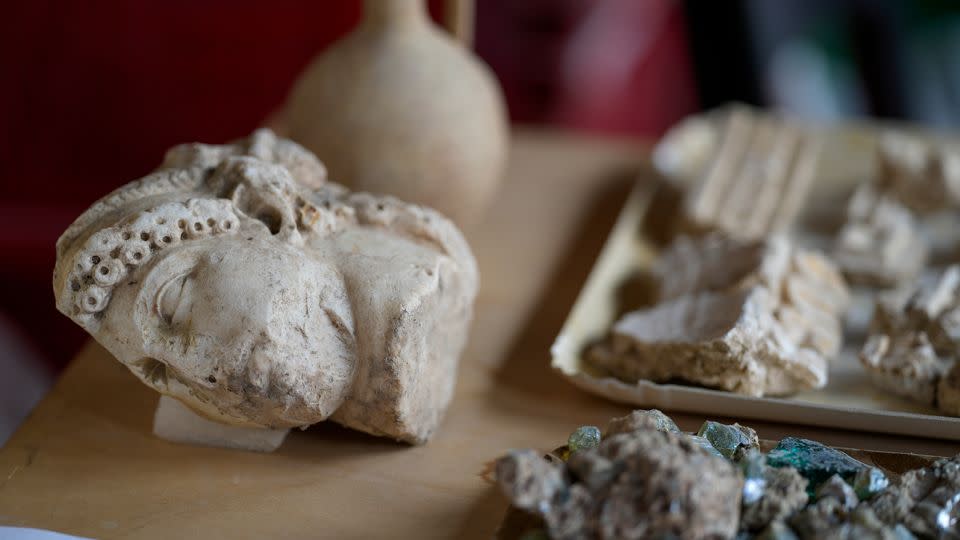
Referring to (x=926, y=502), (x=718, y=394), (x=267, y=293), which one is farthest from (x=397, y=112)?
(x=926, y=502)

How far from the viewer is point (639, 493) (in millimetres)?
1214

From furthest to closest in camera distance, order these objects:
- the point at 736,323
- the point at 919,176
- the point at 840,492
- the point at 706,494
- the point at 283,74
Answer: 1. the point at 283,74
2. the point at 919,176
3. the point at 736,323
4. the point at 840,492
5. the point at 706,494

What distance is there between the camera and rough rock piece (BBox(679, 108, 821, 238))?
7.36 feet

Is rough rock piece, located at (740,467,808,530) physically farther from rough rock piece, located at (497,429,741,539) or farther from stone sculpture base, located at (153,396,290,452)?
stone sculpture base, located at (153,396,290,452)

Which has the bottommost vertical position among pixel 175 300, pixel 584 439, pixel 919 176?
pixel 584 439

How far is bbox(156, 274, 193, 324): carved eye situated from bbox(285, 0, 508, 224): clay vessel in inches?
24.1

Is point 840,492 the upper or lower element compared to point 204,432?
upper

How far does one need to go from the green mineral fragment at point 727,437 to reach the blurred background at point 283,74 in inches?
47.9

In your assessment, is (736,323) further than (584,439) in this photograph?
Yes

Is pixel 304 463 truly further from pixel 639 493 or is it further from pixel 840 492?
pixel 840 492

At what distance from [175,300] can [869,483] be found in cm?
92

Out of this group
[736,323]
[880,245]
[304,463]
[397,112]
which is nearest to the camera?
[304,463]

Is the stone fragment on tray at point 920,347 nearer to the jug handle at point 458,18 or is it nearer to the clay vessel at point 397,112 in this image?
the clay vessel at point 397,112

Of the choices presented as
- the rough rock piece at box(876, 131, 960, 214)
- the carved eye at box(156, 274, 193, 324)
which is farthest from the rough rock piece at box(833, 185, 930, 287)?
the carved eye at box(156, 274, 193, 324)
